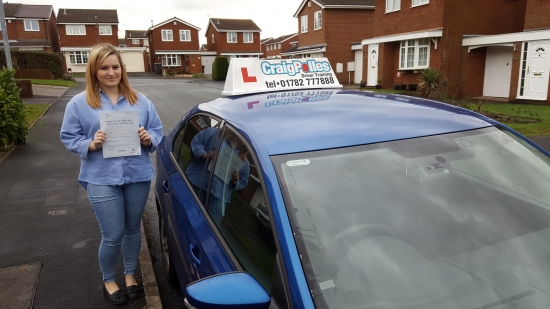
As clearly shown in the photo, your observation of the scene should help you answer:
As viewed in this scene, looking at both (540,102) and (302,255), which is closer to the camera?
(302,255)

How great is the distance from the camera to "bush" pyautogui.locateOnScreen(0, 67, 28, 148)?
823 cm

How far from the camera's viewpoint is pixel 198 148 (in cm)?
289

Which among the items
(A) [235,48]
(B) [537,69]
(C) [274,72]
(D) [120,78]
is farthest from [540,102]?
(A) [235,48]

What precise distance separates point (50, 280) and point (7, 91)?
627 cm

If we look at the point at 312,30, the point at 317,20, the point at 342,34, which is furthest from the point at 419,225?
the point at 312,30

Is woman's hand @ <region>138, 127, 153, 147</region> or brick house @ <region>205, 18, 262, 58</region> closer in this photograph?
woman's hand @ <region>138, 127, 153, 147</region>

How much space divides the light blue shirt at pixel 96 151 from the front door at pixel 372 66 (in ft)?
82.2

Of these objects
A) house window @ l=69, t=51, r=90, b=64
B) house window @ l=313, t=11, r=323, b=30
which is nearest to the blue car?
house window @ l=313, t=11, r=323, b=30

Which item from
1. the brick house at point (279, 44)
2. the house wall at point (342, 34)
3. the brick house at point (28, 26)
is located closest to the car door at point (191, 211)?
the house wall at point (342, 34)

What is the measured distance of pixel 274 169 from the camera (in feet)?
6.05

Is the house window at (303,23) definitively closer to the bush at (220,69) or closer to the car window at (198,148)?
the bush at (220,69)

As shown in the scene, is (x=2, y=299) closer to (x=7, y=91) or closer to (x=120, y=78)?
(x=120, y=78)

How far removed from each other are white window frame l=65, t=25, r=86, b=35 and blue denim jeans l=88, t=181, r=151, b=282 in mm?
58483

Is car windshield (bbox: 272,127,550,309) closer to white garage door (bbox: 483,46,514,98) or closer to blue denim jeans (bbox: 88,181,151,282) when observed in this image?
blue denim jeans (bbox: 88,181,151,282)
